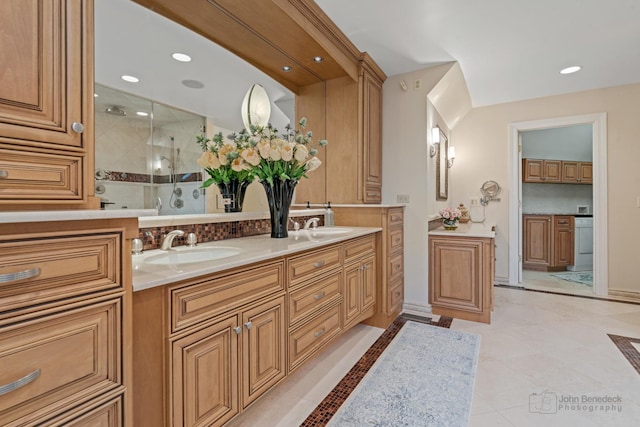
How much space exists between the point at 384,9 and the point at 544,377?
8.65 feet

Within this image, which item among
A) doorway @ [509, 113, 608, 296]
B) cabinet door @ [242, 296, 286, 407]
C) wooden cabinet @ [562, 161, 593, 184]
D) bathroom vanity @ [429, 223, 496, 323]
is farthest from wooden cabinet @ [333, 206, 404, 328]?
wooden cabinet @ [562, 161, 593, 184]

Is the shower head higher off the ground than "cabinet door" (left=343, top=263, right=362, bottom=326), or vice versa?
the shower head

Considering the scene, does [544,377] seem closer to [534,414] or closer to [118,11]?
[534,414]

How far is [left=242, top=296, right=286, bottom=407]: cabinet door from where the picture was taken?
1300mm

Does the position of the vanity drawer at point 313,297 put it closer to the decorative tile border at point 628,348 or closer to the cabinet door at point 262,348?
the cabinet door at point 262,348

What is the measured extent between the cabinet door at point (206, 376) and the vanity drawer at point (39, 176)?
59 centimetres

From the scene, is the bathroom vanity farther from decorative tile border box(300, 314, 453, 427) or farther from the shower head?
the shower head

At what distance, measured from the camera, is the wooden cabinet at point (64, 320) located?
676mm

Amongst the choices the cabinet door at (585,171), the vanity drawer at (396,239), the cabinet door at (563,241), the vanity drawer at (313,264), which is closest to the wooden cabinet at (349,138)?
the vanity drawer at (396,239)

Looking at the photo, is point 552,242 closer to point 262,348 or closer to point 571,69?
point 571,69

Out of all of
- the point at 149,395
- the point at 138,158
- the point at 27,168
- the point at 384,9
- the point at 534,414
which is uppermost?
the point at 384,9

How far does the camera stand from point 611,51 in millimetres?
2666

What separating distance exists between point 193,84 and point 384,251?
1920 millimetres

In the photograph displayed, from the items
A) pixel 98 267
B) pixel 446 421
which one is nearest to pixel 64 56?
pixel 98 267
